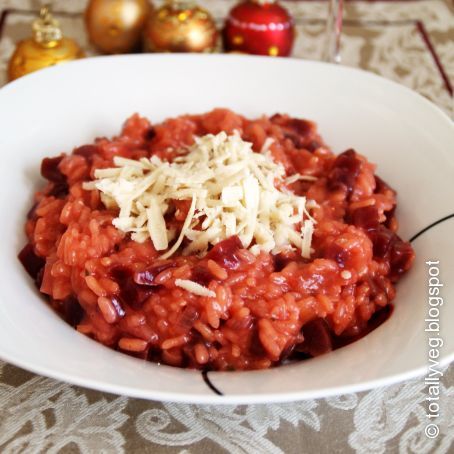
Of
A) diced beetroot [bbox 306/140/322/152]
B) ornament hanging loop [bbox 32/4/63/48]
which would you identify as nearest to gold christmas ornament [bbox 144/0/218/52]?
ornament hanging loop [bbox 32/4/63/48]

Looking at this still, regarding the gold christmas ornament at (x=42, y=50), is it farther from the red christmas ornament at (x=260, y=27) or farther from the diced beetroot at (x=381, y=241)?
the diced beetroot at (x=381, y=241)

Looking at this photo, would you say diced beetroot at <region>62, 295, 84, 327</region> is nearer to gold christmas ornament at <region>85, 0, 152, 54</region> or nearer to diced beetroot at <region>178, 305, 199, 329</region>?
diced beetroot at <region>178, 305, 199, 329</region>

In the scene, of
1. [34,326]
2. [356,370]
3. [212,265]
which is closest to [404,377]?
[356,370]

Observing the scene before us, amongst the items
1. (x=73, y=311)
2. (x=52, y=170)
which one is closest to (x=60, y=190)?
(x=52, y=170)

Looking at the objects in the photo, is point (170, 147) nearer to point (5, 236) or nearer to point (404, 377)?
point (5, 236)

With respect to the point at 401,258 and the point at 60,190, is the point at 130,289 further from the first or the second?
the point at 401,258

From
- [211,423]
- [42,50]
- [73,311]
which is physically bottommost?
[211,423]
